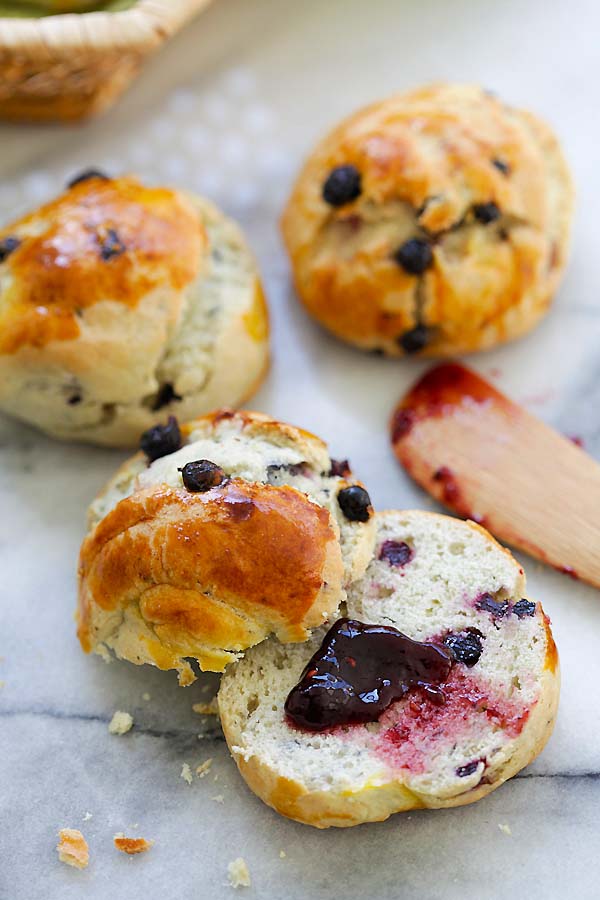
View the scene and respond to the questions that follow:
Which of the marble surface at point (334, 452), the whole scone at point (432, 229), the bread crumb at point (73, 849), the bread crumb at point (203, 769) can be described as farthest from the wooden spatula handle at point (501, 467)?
the bread crumb at point (73, 849)

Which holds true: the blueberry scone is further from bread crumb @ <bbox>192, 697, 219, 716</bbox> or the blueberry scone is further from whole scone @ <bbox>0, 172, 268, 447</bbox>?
whole scone @ <bbox>0, 172, 268, 447</bbox>

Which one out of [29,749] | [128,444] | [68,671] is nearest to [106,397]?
[128,444]

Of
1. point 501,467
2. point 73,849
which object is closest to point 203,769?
point 73,849

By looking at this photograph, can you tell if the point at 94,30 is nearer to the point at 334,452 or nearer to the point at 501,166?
the point at 501,166

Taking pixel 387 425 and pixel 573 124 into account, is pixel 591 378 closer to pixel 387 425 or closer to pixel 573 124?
pixel 387 425

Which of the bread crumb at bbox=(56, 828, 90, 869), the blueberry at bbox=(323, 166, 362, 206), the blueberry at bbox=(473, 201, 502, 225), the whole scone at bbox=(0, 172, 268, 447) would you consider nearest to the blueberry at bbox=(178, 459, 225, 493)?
the whole scone at bbox=(0, 172, 268, 447)

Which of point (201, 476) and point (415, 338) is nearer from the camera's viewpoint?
point (201, 476)
